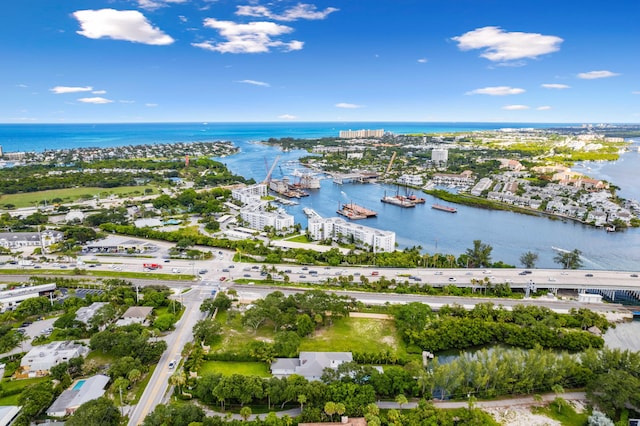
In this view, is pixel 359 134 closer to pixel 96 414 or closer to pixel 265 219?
pixel 265 219

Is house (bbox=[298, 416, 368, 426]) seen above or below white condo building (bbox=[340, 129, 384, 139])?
below

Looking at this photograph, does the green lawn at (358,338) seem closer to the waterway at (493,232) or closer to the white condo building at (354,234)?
the white condo building at (354,234)

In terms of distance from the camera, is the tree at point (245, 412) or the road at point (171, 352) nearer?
the tree at point (245, 412)

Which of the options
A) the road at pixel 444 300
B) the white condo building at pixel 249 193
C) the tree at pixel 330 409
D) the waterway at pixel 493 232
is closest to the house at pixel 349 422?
the tree at pixel 330 409

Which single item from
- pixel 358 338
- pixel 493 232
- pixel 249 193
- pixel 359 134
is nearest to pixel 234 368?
pixel 358 338

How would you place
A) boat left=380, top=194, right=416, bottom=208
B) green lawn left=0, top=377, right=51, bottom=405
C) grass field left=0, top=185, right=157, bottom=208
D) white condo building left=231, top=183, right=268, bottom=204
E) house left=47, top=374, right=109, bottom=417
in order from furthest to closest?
1. boat left=380, top=194, right=416, bottom=208
2. white condo building left=231, top=183, right=268, bottom=204
3. grass field left=0, top=185, right=157, bottom=208
4. green lawn left=0, top=377, right=51, bottom=405
5. house left=47, top=374, right=109, bottom=417

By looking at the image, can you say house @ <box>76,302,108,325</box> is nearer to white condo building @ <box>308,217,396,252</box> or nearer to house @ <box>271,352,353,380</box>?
house @ <box>271,352,353,380</box>

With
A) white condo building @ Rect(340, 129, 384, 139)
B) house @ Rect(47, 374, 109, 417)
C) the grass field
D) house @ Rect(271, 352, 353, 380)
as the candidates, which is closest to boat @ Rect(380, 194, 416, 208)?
the grass field
